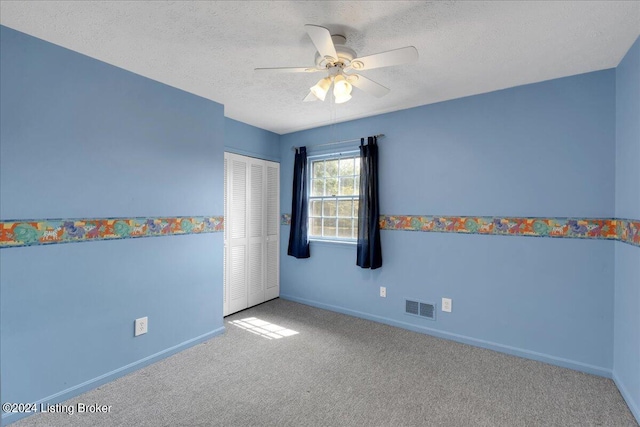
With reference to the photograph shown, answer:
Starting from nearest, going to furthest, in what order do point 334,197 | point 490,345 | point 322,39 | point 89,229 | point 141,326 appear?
point 322,39 < point 89,229 < point 141,326 < point 490,345 < point 334,197

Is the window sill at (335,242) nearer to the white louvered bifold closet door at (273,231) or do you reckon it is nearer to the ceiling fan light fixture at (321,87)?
the white louvered bifold closet door at (273,231)

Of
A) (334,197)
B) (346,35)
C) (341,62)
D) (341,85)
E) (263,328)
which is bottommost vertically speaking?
(263,328)

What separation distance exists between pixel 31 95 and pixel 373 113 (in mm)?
2898

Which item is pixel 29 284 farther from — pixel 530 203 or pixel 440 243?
pixel 530 203

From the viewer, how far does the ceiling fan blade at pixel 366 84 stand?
1962 mm

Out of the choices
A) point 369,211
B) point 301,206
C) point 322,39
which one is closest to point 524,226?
point 369,211

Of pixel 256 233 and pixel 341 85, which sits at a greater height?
pixel 341 85

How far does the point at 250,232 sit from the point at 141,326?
1.72 meters

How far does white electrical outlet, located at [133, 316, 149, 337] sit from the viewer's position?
241 cm

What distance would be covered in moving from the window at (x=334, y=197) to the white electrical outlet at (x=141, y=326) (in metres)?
2.17

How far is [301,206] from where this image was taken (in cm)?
400

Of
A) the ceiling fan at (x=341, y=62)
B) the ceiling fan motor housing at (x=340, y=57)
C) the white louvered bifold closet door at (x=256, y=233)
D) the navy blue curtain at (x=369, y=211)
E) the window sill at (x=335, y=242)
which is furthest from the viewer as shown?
the white louvered bifold closet door at (x=256, y=233)

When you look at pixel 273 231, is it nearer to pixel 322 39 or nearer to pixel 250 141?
pixel 250 141

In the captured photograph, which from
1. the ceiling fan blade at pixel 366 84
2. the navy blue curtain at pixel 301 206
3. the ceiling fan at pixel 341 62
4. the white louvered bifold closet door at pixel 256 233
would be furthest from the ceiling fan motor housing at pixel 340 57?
the white louvered bifold closet door at pixel 256 233
